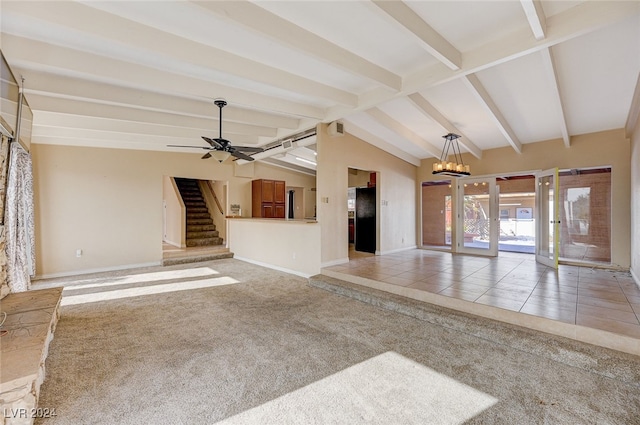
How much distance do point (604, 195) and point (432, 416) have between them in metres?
7.92

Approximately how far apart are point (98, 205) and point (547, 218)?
400 inches

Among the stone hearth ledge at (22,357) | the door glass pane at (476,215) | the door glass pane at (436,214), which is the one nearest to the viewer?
the stone hearth ledge at (22,357)

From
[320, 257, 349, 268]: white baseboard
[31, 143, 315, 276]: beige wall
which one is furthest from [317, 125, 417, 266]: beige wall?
[31, 143, 315, 276]: beige wall

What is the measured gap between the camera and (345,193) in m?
6.15

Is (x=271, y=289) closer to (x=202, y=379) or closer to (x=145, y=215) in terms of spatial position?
(x=202, y=379)

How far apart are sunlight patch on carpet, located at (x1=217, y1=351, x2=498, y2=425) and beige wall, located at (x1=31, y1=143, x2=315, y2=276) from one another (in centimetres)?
641

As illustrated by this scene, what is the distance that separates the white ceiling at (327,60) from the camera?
2.70 m

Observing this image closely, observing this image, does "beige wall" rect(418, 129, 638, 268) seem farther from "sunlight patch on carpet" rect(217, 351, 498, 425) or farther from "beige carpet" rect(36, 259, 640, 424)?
"sunlight patch on carpet" rect(217, 351, 498, 425)

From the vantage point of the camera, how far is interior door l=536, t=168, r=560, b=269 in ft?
18.5

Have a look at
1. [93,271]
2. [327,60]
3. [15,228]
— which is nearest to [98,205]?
[93,271]

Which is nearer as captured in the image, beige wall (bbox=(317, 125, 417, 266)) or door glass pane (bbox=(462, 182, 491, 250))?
beige wall (bbox=(317, 125, 417, 266))

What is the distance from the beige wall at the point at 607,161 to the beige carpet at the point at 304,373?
4.40 meters

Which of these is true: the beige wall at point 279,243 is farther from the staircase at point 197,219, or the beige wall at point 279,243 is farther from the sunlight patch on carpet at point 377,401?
the sunlight patch on carpet at point 377,401

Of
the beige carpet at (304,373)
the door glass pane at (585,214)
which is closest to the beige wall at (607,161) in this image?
the door glass pane at (585,214)
